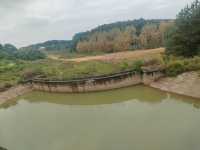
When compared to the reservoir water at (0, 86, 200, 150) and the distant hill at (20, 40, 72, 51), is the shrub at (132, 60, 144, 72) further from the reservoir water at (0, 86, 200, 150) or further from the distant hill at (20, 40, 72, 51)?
the distant hill at (20, 40, 72, 51)

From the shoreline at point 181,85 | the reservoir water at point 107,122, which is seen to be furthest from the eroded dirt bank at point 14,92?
the shoreline at point 181,85

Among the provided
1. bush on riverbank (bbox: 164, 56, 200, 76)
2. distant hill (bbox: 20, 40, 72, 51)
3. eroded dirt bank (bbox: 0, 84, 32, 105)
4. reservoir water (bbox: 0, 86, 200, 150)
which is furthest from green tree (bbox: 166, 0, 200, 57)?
distant hill (bbox: 20, 40, 72, 51)

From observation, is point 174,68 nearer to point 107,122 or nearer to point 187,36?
point 187,36

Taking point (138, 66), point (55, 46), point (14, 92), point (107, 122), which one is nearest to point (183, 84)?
point (138, 66)

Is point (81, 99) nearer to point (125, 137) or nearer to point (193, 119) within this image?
point (125, 137)

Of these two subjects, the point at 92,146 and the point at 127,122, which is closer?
the point at 92,146

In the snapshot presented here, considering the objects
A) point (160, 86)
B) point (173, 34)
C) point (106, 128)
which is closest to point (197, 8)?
point (173, 34)
